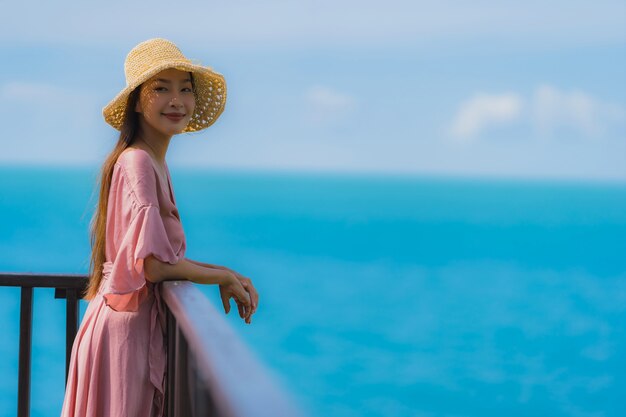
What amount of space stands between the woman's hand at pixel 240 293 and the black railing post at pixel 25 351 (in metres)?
0.83

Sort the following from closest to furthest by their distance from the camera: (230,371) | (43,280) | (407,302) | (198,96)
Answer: (230,371) → (198,96) → (43,280) → (407,302)

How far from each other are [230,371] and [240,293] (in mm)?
→ 951

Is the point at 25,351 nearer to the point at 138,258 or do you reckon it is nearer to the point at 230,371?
the point at 138,258

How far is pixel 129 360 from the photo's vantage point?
6.48 feet

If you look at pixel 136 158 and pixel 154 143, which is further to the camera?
pixel 154 143

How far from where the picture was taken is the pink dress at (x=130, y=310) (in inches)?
75.1

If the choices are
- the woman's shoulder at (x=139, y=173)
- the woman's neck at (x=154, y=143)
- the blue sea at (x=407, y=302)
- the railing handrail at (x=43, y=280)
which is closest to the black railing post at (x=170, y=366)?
the woman's shoulder at (x=139, y=173)

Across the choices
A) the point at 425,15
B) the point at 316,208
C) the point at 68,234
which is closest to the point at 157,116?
the point at 68,234

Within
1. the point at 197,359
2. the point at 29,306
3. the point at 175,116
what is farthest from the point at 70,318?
the point at 197,359

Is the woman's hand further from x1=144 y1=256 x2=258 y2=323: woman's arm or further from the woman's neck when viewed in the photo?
the woman's neck

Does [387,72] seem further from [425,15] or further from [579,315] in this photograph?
[579,315]

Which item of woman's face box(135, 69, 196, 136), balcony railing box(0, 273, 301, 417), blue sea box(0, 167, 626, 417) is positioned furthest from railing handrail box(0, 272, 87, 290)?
blue sea box(0, 167, 626, 417)

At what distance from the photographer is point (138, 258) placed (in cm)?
188

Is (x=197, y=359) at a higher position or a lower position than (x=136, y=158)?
lower
